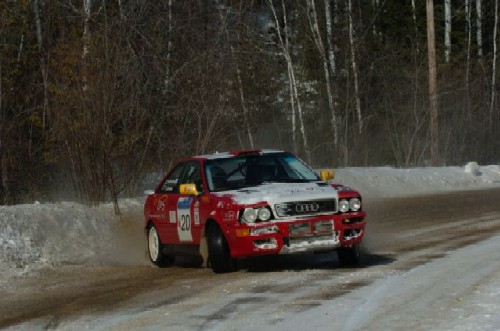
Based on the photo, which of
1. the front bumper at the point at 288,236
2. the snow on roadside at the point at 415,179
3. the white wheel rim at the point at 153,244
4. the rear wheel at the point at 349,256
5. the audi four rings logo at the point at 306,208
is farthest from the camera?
the snow on roadside at the point at 415,179

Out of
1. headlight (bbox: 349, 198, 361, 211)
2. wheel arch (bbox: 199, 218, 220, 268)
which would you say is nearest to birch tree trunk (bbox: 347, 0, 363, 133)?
wheel arch (bbox: 199, 218, 220, 268)

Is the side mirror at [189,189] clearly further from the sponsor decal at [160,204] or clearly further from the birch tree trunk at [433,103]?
the birch tree trunk at [433,103]

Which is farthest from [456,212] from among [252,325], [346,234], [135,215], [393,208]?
[252,325]

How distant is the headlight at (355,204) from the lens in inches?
505

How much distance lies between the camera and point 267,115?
1549 inches

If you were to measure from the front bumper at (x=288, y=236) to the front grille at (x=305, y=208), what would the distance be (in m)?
0.08

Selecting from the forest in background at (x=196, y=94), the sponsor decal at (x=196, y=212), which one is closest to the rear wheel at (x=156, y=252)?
the sponsor decal at (x=196, y=212)

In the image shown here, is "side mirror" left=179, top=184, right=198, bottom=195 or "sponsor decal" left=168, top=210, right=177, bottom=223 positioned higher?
"side mirror" left=179, top=184, right=198, bottom=195

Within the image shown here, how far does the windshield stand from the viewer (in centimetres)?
1352

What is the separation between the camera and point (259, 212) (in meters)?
12.5

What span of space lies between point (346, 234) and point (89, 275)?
3208mm

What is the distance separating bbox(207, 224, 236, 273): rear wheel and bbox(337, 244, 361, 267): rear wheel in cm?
121

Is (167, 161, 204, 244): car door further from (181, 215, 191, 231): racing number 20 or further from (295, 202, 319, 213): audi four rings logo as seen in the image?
(295, 202, 319, 213): audi four rings logo

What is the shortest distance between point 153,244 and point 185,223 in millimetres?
1167
